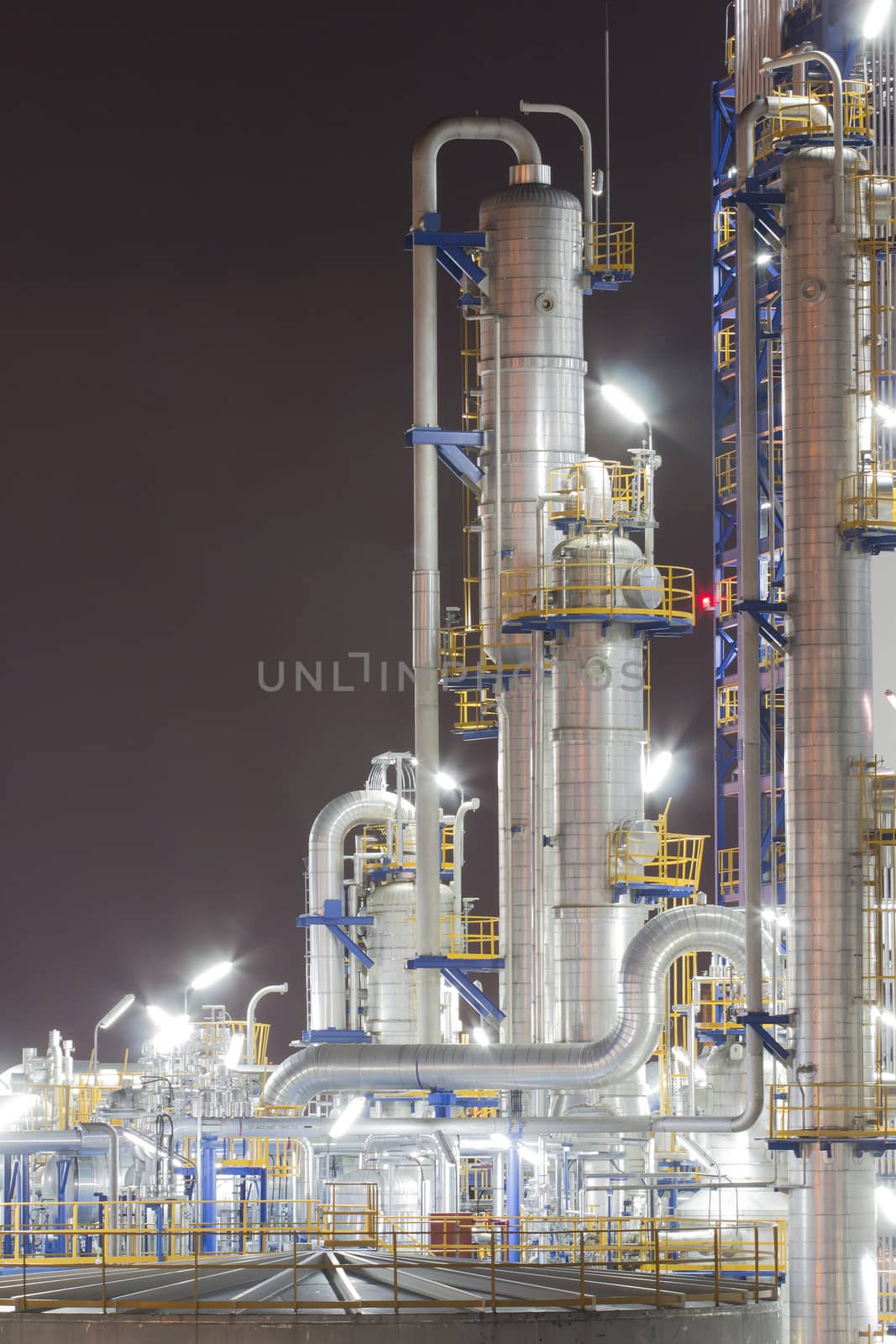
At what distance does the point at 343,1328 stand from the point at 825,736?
A: 12805mm

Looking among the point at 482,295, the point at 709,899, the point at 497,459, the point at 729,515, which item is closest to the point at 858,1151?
the point at 497,459

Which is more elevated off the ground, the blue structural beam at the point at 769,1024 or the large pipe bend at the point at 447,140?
the large pipe bend at the point at 447,140

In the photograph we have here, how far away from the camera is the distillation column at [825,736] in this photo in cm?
3400

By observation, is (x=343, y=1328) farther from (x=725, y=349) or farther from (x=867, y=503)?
(x=725, y=349)

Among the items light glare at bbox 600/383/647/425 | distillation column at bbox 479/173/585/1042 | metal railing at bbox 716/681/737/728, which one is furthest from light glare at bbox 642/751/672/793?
metal railing at bbox 716/681/737/728

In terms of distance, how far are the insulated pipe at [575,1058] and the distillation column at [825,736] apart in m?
3.44

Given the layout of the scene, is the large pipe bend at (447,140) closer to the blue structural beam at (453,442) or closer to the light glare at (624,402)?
the blue structural beam at (453,442)

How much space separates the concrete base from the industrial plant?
5 centimetres

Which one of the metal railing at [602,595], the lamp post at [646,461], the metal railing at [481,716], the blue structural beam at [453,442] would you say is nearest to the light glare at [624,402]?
the lamp post at [646,461]

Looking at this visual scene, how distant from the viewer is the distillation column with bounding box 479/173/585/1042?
44688mm

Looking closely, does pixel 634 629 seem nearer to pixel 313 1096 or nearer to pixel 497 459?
pixel 497 459

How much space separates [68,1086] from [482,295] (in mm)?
16840

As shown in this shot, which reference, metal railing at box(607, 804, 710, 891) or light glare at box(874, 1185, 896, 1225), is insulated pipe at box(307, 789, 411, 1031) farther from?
light glare at box(874, 1185, 896, 1225)

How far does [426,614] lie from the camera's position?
150 ft
